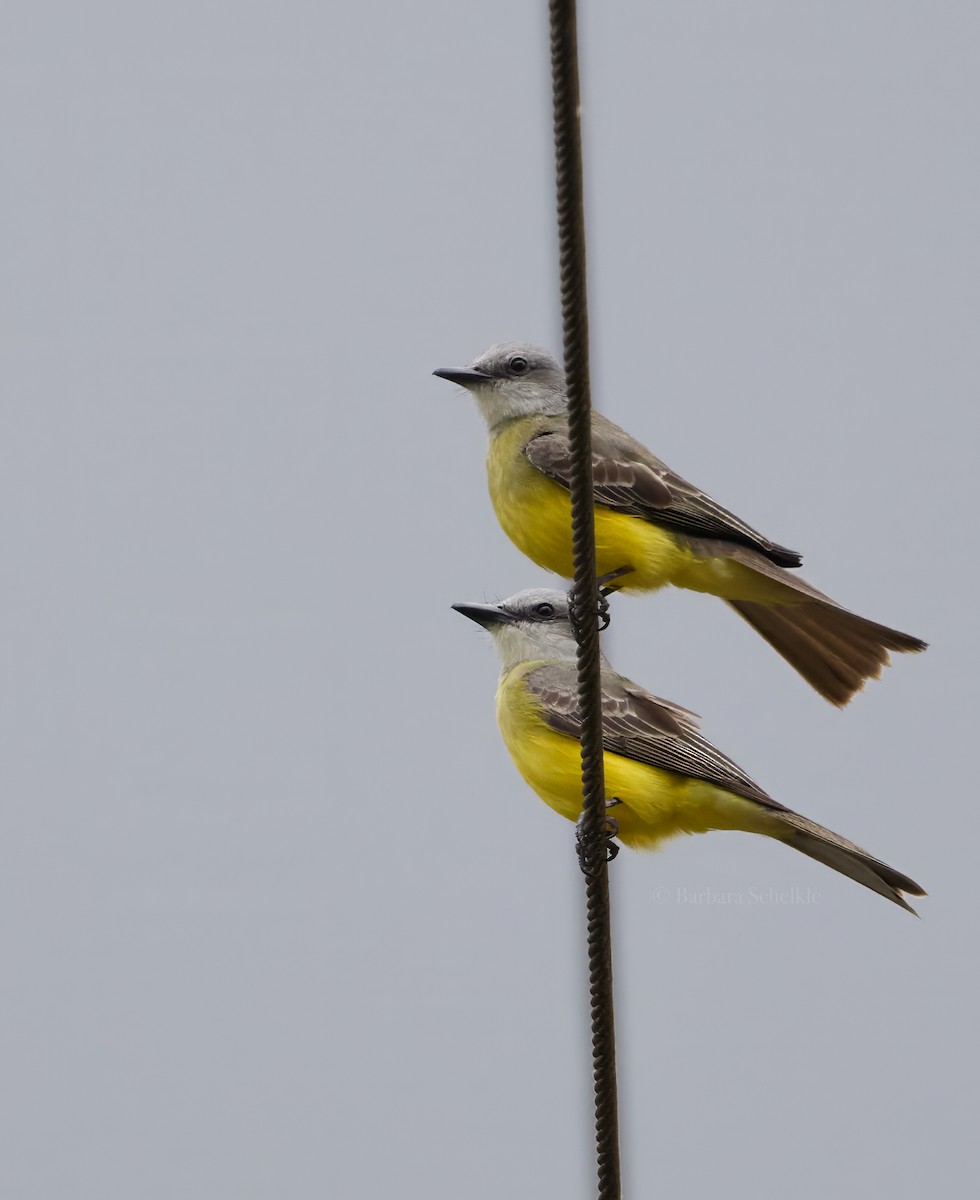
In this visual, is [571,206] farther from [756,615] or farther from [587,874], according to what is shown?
[756,615]

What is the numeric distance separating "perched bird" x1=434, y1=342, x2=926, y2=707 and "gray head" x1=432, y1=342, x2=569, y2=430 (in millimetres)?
14

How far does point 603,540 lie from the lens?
6.11 m

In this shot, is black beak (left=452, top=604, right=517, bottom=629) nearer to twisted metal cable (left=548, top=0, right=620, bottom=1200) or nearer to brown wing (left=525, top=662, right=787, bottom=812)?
brown wing (left=525, top=662, right=787, bottom=812)

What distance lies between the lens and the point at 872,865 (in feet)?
18.8

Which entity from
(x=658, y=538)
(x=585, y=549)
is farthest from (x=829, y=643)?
(x=585, y=549)

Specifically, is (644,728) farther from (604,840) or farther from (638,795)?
(604,840)

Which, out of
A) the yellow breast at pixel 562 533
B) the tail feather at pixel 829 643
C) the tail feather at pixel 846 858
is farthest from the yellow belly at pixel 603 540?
the tail feather at pixel 846 858

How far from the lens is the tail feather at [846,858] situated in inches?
225

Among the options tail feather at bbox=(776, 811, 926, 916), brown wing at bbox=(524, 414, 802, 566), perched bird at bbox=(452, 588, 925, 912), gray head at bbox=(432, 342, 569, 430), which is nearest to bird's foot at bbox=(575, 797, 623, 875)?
perched bird at bbox=(452, 588, 925, 912)

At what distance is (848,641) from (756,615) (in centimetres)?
48

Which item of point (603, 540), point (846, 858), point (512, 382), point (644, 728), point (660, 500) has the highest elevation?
point (512, 382)

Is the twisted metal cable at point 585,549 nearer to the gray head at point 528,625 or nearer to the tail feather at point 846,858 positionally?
the tail feather at point 846,858

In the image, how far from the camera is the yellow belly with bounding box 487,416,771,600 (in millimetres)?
6121

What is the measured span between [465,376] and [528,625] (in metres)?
0.93
